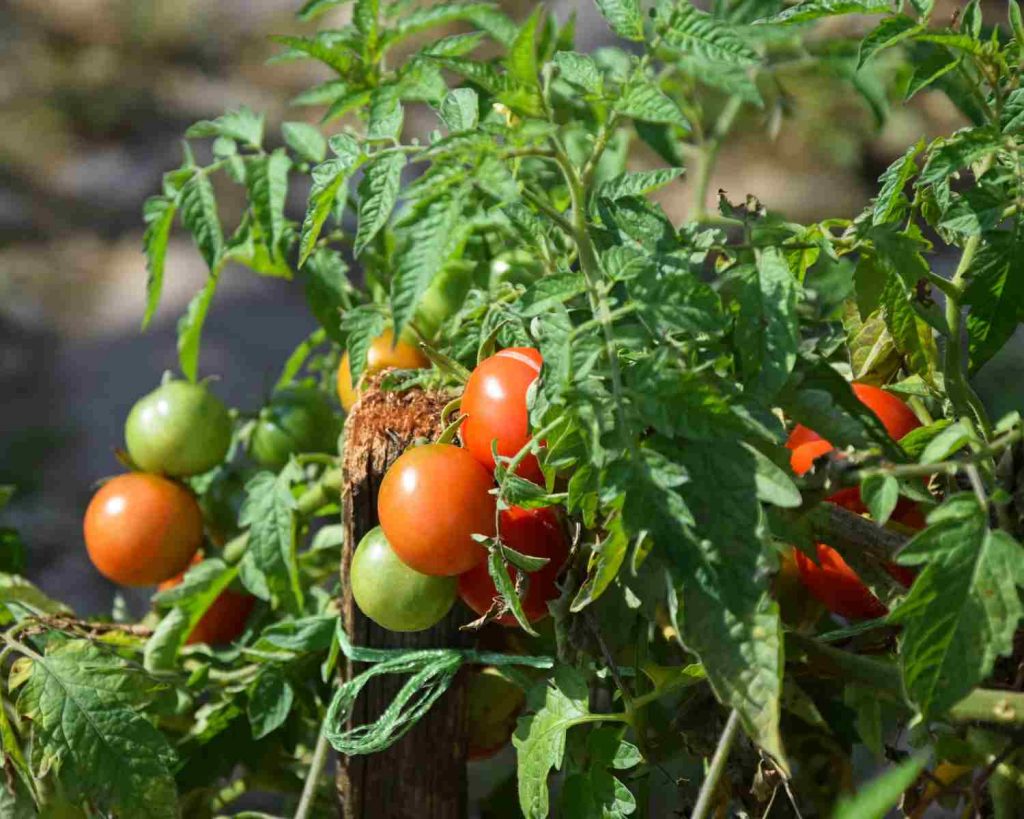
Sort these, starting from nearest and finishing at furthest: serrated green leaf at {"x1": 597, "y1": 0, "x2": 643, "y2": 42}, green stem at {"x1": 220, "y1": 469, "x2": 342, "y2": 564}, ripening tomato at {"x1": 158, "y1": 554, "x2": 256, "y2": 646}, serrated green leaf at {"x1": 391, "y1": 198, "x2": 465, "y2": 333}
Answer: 1. serrated green leaf at {"x1": 391, "y1": 198, "x2": 465, "y2": 333}
2. serrated green leaf at {"x1": 597, "y1": 0, "x2": 643, "y2": 42}
3. green stem at {"x1": 220, "y1": 469, "x2": 342, "y2": 564}
4. ripening tomato at {"x1": 158, "y1": 554, "x2": 256, "y2": 646}

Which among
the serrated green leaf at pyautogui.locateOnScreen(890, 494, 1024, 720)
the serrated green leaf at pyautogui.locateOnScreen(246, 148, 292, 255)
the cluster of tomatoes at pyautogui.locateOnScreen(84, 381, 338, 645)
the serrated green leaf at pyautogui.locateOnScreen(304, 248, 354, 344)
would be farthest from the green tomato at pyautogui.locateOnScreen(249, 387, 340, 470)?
the serrated green leaf at pyautogui.locateOnScreen(890, 494, 1024, 720)

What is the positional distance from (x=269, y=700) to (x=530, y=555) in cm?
42

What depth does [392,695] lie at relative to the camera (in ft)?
3.69

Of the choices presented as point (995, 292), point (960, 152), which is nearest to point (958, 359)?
point (995, 292)

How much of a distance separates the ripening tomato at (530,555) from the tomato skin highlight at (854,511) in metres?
0.19

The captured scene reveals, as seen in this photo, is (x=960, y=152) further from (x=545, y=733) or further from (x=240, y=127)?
(x=240, y=127)

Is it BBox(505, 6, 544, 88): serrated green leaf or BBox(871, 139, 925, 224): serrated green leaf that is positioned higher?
BBox(505, 6, 544, 88): serrated green leaf

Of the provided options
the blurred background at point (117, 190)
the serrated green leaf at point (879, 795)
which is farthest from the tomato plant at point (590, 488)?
the blurred background at point (117, 190)

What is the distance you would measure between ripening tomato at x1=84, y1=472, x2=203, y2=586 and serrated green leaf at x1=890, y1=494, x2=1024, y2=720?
86 centimetres

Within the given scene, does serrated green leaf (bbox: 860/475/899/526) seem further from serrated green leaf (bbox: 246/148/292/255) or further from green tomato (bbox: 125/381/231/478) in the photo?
green tomato (bbox: 125/381/231/478)

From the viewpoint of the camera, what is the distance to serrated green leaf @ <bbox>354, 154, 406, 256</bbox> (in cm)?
82

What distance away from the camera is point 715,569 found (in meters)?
0.76

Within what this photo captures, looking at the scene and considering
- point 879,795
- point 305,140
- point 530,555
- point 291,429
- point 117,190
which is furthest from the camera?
point 117,190

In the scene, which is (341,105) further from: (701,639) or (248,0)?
(248,0)
